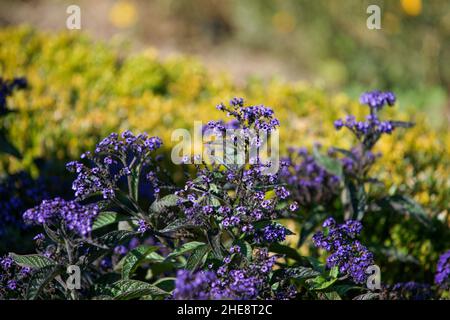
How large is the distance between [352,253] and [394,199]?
1279mm

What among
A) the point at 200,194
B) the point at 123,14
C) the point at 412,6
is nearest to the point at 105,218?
the point at 200,194

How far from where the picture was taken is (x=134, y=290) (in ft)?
9.58

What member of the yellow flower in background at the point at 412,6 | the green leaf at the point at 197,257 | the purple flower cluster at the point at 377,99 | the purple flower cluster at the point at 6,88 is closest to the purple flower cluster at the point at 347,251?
the green leaf at the point at 197,257

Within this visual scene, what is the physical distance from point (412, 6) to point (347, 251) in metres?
6.87

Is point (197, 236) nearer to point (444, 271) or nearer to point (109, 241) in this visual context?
point (109, 241)

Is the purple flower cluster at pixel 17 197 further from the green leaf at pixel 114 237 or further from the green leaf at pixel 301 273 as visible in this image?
the green leaf at pixel 301 273

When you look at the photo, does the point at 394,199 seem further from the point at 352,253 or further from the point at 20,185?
the point at 20,185

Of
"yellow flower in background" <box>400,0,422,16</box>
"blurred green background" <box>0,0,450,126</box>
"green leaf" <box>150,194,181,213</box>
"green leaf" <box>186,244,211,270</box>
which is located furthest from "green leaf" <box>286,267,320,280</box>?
"yellow flower in background" <box>400,0,422,16</box>

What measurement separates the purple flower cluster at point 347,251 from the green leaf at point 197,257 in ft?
1.82

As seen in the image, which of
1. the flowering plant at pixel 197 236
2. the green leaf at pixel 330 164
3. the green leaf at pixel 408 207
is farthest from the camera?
the green leaf at pixel 330 164

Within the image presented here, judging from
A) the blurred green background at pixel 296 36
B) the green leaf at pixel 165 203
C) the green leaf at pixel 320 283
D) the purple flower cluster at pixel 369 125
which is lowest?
the green leaf at pixel 320 283

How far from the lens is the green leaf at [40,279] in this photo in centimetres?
272

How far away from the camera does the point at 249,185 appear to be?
10.1ft
